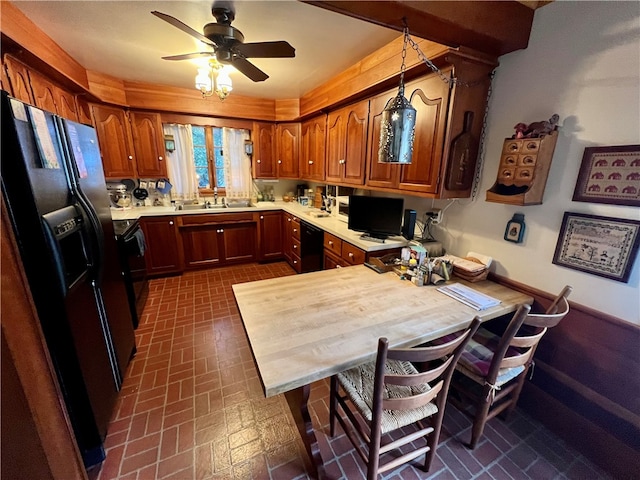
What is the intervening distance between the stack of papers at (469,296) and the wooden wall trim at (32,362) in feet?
6.55

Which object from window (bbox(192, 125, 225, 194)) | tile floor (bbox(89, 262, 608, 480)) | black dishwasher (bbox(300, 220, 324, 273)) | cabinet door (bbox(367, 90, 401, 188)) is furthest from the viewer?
window (bbox(192, 125, 225, 194))

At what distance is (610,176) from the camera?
1.33m

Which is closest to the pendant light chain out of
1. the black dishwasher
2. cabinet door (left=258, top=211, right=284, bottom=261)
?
the black dishwasher

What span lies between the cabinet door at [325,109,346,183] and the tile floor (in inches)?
86.9

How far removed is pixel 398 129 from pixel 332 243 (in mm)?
1719

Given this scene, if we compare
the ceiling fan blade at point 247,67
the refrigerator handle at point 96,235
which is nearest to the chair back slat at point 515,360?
the refrigerator handle at point 96,235

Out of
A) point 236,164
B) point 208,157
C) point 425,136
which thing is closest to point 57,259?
point 425,136

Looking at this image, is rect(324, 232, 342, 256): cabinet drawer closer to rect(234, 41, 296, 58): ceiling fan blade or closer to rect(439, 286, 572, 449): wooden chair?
rect(439, 286, 572, 449): wooden chair

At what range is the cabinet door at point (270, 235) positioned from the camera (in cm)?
411

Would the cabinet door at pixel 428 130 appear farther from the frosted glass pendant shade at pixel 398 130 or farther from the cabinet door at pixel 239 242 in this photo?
the cabinet door at pixel 239 242

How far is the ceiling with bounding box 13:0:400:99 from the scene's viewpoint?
67.2 inches

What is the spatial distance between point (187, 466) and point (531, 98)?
2.96m

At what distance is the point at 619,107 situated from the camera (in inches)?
51.1

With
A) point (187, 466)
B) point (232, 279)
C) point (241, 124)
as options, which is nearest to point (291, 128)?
point (241, 124)
